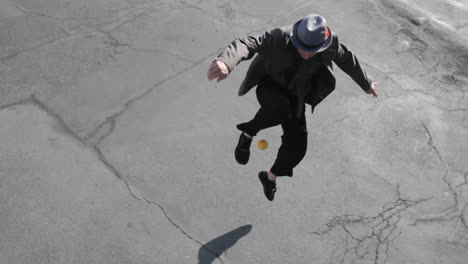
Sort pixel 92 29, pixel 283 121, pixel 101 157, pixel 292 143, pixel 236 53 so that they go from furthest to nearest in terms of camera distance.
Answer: pixel 92 29 < pixel 101 157 < pixel 292 143 < pixel 283 121 < pixel 236 53

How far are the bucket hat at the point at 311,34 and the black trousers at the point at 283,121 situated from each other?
474 millimetres

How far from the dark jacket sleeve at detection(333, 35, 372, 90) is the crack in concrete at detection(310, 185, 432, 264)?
1368 millimetres

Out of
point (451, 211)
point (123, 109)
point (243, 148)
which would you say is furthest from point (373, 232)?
point (123, 109)

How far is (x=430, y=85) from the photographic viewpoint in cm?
638

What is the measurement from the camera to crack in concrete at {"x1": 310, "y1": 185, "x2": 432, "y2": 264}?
13.8 ft

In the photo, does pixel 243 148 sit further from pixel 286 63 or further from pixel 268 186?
pixel 286 63

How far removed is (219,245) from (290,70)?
1.71 metres

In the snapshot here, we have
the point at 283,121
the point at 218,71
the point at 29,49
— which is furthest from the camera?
the point at 29,49

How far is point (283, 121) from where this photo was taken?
3.83m

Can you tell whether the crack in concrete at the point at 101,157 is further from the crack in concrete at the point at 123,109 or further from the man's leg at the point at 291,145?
the man's leg at the point at 291,145

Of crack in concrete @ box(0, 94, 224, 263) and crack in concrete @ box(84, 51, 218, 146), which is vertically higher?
crack in concrete @ box(84, 51, 218, 146)

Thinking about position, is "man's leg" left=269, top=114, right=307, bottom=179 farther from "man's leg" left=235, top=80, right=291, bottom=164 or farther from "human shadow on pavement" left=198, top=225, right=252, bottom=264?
"human shadow on pavement" left=198, top=225, right=252, bottom=264

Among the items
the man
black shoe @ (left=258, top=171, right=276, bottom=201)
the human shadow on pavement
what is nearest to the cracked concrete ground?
the human shadow on pavement

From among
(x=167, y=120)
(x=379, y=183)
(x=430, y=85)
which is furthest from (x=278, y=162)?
(x=430, y=85)
